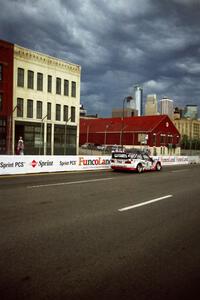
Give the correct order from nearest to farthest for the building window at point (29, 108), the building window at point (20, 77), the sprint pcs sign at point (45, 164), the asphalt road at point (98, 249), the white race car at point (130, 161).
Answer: the asphalt road at point (98, 249) < the sprint pcs sign at point (45, 164) < the white race car at point (130, 161) < the building window at point (20, 77) < the building window at point (29, 108)

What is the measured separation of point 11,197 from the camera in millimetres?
9688

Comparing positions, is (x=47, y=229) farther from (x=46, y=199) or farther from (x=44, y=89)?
(x=44, y=89)

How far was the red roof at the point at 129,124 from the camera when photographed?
69875 millimetres

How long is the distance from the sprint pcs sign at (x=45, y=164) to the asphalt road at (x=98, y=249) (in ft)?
30.7

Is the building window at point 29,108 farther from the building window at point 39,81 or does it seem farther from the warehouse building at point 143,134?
the warehouse building at point 143,134

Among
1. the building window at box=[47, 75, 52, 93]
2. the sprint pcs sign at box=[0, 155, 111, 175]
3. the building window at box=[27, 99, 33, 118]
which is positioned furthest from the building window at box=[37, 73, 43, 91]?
the sprint pcs sign at box=[0, 155, 111, 175]

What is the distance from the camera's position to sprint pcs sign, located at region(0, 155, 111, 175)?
60.1 ft

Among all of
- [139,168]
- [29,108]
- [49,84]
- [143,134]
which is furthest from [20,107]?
[143,134]

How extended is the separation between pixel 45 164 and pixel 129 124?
55820 millimetres

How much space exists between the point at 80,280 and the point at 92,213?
3.81 metres

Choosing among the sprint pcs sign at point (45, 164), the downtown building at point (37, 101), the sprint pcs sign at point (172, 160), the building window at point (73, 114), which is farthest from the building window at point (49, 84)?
the sprint pcs sign at point (45, 164)

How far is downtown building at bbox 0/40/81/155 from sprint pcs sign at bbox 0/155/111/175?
10404mm

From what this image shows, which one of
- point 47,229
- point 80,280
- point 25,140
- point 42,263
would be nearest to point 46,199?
point 47,229

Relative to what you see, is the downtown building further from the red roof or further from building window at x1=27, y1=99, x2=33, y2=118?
the red roof
